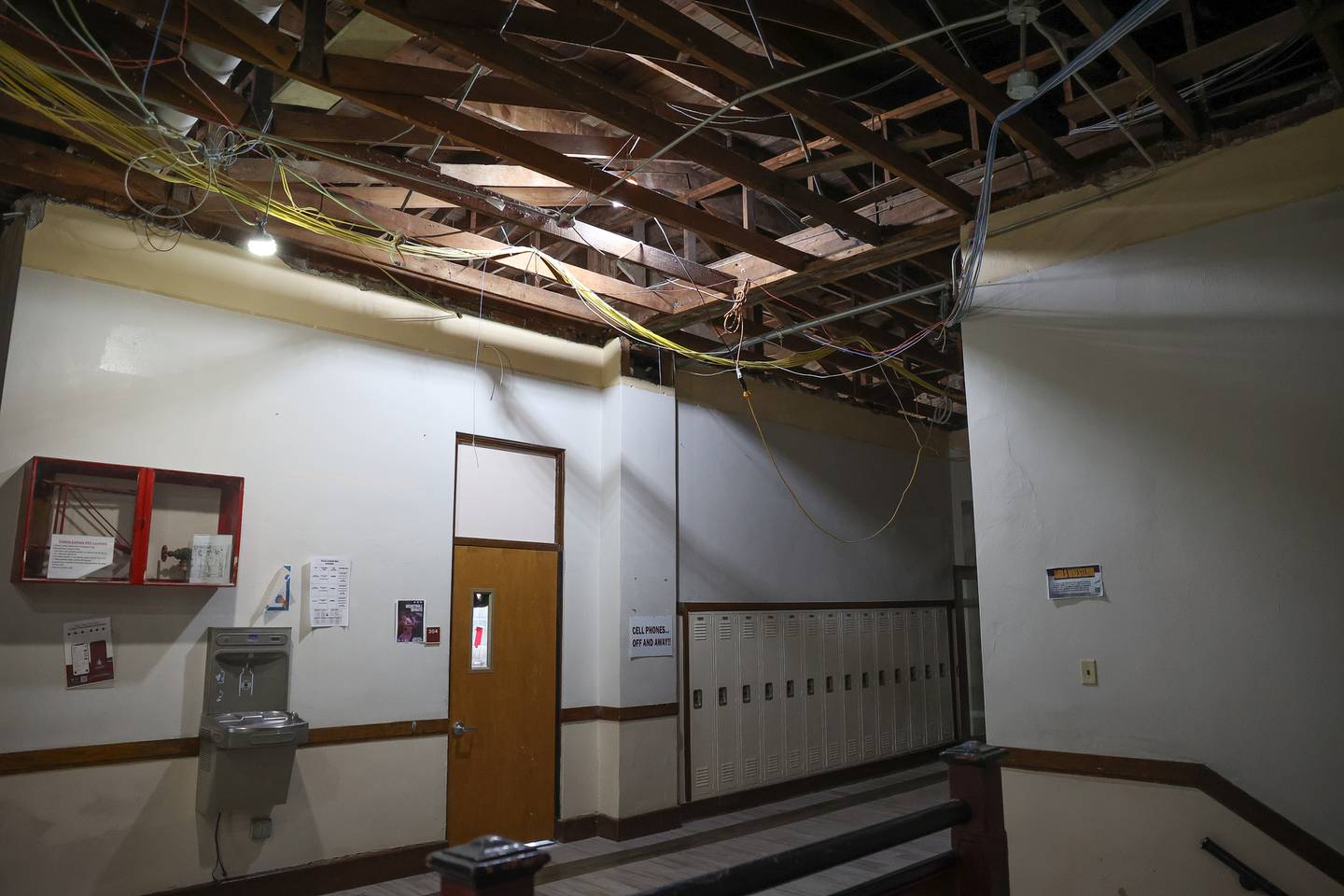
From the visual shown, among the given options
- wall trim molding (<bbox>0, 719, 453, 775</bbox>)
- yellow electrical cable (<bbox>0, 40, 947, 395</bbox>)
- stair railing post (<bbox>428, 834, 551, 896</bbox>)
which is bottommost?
wall trim molding (<bbox>0, 719, 453, 775</bbox>)

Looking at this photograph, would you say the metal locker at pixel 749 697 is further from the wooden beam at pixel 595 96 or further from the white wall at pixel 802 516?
the wooden beam at pixel 595 96

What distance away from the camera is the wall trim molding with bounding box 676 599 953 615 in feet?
21.7

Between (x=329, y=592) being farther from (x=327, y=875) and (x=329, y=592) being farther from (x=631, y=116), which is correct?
(x=631, y=116)

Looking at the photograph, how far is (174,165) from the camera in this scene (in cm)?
367

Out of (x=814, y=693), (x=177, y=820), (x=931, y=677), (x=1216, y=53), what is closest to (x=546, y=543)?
(x=177, y=820)

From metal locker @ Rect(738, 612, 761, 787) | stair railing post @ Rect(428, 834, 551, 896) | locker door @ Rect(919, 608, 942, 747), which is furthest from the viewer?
locker door @ Rect(919, 608, 942, 747)

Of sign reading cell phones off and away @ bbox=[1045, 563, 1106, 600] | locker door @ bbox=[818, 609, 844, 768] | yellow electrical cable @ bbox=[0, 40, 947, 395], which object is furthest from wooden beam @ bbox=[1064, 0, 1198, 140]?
locker door @ bbox=[818, 609, 844, 768]

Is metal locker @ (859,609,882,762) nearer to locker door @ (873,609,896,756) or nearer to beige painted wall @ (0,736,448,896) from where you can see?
locker door @ (873,609,896,756)

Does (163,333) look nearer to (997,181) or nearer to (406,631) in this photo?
(406,631)

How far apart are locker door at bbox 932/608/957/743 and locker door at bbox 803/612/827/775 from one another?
6.08 feet

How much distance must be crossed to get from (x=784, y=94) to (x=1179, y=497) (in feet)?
7.76

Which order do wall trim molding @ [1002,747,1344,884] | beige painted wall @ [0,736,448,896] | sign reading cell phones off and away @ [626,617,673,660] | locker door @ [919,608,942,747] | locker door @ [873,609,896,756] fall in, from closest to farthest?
wall trim molding @ [1002,747,1344,884] → beige painted wall @ [0,736,448,896] → sign reading cell phones off and away @ [626,617,673,660] → locker door @ [873,609,896,756] → locker door @ [919,608,942,747]

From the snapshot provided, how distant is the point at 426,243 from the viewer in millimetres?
4953

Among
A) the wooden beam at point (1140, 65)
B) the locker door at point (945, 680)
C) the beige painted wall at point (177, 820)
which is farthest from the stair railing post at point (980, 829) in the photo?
the locker door at point (945, 680)
